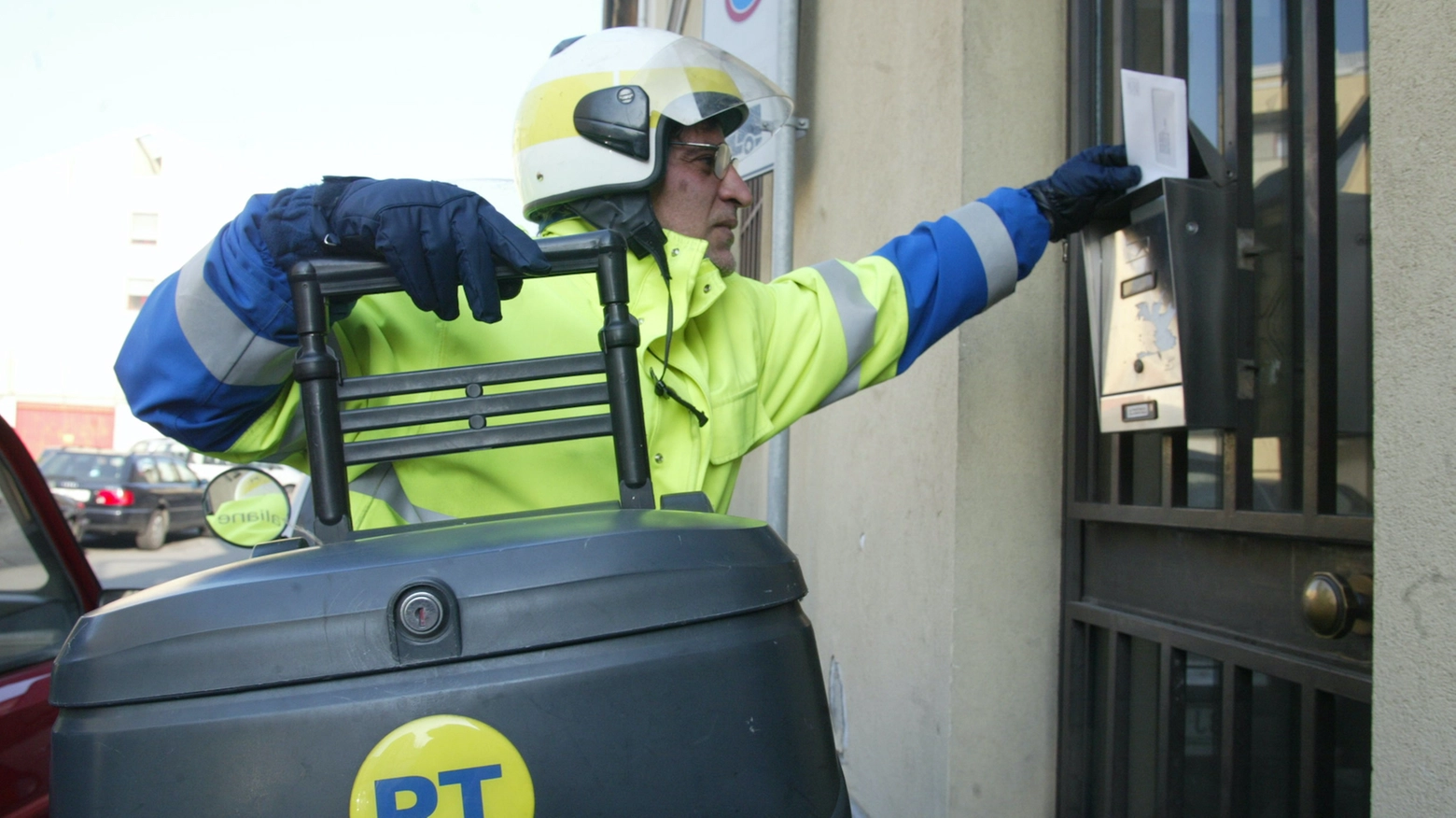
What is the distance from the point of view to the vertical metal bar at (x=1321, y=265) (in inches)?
67.1

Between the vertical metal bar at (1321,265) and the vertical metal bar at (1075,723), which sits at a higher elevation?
the vertical metal bar at (1321,265)

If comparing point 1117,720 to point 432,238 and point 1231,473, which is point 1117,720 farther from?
point 432,238

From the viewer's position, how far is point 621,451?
1.35 m

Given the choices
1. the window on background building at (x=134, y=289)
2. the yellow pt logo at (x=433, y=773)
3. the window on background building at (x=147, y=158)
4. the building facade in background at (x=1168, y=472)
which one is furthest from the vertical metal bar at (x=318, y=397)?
the window on background building at (x=147, y=158)

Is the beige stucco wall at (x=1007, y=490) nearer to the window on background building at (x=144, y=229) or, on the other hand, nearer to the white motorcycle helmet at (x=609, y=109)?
the white motorcycle helmet at (x=609, y=109)

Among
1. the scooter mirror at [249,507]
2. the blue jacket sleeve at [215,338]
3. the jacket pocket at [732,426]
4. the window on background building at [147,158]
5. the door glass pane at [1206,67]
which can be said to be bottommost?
the scooter mirror at [249,507]

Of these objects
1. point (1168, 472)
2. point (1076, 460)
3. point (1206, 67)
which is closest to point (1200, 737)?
point (1168, 472)

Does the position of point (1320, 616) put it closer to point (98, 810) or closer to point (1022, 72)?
point (1022, 72)

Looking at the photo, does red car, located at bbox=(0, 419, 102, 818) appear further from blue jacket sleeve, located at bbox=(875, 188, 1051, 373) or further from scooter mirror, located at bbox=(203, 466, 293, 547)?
blue jacket sleeve, located at bbox=(875, 188, 1051, 373)

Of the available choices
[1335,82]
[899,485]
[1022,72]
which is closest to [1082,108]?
[1022,72]

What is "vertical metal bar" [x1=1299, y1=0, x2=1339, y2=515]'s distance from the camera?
171cm

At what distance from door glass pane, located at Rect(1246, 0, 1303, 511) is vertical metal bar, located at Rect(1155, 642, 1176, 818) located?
0.41m

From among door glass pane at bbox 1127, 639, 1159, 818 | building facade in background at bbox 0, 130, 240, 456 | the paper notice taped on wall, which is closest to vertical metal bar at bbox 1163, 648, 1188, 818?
door glass pane at bbox 1127, 639, 1159, 818

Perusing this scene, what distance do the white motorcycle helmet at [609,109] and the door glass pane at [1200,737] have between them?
1424mm
